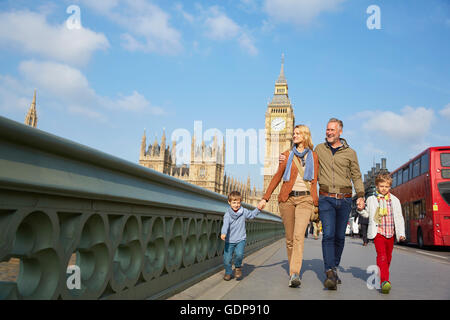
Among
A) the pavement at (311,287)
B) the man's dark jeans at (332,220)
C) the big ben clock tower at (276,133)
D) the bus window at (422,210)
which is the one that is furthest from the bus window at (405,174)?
the big ben clock tower at (276,133)

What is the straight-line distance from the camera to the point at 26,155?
63.9 inches

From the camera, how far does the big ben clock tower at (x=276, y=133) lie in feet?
313

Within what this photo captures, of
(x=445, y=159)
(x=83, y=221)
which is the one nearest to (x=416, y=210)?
(x=445, y=159)

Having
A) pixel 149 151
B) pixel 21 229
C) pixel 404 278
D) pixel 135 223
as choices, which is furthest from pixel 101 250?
pixel 149 151

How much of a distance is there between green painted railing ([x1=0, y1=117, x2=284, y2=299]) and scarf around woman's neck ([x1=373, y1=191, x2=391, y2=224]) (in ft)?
7.39

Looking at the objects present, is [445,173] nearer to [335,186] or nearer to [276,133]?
[335,186]

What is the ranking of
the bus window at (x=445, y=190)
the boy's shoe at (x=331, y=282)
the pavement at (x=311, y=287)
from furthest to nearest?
the bus window at (x=445, y=190)
the boy's shoe at (x=331, y=282)
the pavement at (x=311, y=287)

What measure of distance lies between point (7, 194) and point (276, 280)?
364cm

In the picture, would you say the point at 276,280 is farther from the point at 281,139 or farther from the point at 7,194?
the point at 281,139

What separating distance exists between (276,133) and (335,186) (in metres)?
92.9

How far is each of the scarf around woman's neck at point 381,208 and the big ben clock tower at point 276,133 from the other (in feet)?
293

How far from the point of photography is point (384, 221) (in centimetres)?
433

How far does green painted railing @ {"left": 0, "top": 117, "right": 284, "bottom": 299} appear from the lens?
1.58m

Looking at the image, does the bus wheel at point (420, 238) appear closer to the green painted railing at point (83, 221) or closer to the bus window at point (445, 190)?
the bus window at point (445, 190)
